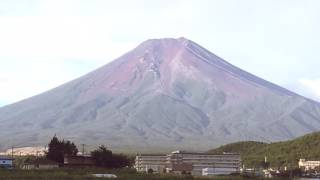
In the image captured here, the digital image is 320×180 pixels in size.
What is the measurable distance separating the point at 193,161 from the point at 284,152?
14479mm

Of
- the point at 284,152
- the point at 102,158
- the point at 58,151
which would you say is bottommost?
the point at 102,158

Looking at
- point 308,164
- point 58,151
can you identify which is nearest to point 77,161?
point 58,151

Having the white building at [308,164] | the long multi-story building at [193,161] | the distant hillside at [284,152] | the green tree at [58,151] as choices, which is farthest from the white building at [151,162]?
the white building at [308,164]

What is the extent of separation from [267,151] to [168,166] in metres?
21.4

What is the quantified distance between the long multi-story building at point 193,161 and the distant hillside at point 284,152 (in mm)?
4100

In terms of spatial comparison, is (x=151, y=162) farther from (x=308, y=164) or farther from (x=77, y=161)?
(x=77, y=161)

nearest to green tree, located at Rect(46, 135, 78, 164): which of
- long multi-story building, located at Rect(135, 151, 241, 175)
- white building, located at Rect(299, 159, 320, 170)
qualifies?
long multi-story building, located at Rect(135, 151, 241, 175)

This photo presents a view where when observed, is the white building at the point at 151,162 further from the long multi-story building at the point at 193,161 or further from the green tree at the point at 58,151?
the green tree at the point at 58,151

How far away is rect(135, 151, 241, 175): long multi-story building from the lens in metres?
103

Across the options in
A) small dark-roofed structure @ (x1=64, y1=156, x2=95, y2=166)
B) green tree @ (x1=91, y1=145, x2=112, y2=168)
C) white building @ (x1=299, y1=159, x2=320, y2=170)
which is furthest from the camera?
white building @ (x1=299, y1=159, x2=320, y2=170)

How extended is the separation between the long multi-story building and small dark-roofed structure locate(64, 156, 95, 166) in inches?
857

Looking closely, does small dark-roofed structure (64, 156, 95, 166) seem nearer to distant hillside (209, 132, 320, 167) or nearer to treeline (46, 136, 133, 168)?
treeline (46, 136, 133, 168)

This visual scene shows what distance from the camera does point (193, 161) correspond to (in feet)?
359

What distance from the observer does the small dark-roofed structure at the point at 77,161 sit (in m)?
77.8
